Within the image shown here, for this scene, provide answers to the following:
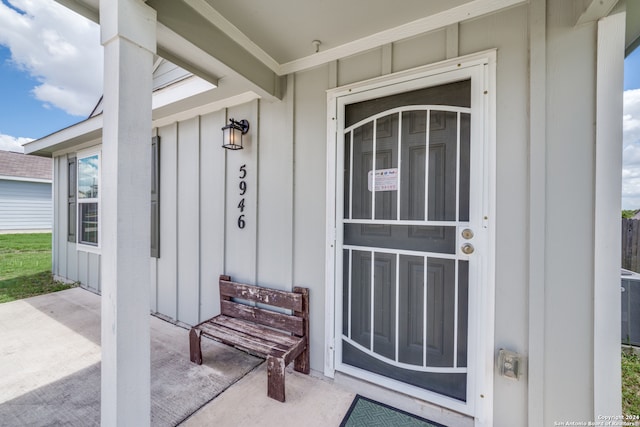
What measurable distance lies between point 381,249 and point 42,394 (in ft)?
8.51

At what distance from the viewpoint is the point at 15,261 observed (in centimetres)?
602

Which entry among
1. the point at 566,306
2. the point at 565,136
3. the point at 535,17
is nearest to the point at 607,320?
the point at 566,306

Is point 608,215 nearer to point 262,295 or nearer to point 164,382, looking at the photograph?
point 262,295

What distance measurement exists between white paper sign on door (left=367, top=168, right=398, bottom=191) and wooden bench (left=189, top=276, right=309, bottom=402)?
39.5 inches

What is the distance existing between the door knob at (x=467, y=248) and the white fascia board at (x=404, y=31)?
1351 mm

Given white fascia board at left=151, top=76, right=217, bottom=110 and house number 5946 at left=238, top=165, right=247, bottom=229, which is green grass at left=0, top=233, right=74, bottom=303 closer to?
white fascia board at left=151, top=76, right=217, bottom=110

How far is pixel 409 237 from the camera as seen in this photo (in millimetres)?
1756

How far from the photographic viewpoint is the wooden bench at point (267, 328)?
1.79 metres

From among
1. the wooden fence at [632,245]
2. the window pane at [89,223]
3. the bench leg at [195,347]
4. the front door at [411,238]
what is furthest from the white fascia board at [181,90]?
the wooden fence at [632,245]

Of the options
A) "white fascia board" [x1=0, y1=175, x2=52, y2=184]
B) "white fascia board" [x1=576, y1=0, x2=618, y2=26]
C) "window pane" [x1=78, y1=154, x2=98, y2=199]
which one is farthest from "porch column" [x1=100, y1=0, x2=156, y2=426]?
"white fascia board" [x1=0, y1=175, x2=52, y2=184]

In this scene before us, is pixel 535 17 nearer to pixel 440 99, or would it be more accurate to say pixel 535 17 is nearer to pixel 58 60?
pixel 440 99

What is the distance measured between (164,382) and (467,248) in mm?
2364

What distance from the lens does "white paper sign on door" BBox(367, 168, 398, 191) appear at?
1.80 meters

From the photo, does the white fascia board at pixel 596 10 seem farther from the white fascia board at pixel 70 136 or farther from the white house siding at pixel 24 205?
the white house siding at pixel 24 205
